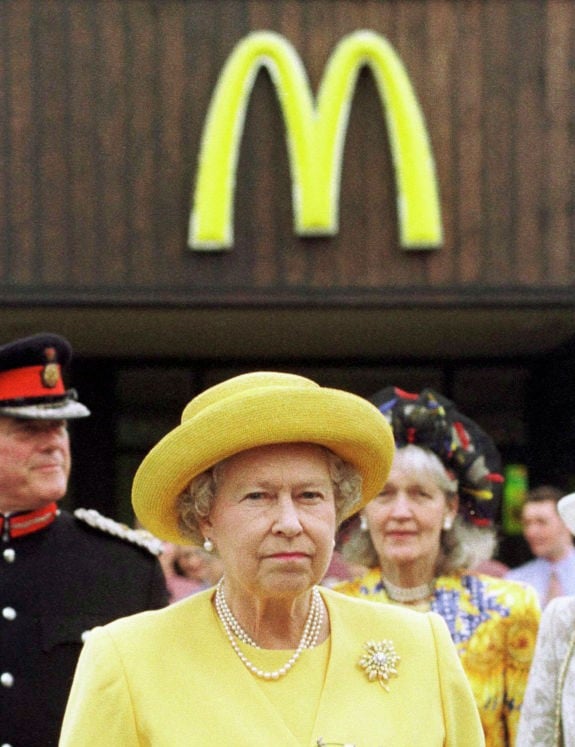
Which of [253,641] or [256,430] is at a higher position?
[256,430]

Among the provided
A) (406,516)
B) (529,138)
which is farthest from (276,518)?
(529,138)

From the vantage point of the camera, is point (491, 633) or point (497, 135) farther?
point (497, 135)

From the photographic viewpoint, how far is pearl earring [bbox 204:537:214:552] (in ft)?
8.39

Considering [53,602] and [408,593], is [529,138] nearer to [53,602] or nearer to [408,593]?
[408,593]

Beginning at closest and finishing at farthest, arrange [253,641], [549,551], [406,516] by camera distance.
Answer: [253,641]
[406,516]
[549,551]

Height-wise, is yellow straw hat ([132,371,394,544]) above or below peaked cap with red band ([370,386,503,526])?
above

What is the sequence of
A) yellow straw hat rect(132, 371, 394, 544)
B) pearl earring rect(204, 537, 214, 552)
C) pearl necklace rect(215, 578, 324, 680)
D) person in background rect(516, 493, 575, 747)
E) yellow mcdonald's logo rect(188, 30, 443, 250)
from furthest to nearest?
1. yellow mcdonald's logo rect(188, 30, 443, 250)
2. person in background rect(516, 493, 575, 747)
3. pearl earring rect(204, 537, 214, 552)
4. pearl necklace rect(215, 578, 324, 680)
5. yellow straw hat rect(132, 371, 394, 544)

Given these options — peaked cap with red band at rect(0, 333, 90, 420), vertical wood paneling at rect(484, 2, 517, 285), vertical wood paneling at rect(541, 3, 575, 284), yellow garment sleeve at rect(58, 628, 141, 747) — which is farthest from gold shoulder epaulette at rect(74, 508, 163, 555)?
vertical wood paneling at rect(541, 3, 575, 284)

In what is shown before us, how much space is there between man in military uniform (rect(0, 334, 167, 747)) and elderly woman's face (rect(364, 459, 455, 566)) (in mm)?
631

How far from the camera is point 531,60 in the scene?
9023 mm

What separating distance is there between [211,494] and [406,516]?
151cm

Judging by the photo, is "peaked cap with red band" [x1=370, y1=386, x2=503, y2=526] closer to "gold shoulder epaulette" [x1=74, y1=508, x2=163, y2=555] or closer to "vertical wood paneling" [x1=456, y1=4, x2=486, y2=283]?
"gold shoulder epaulette" [x1=74, y1=508, x2=163, y2=555]

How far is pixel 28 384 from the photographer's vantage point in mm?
3955

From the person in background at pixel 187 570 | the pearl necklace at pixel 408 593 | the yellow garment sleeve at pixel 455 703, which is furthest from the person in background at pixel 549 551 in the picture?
the yellow garment sleeve at pixel 455 703
